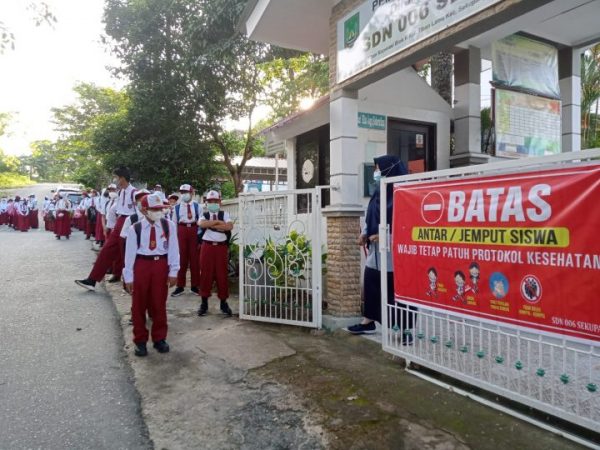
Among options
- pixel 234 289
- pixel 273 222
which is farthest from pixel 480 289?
pixel 234 289

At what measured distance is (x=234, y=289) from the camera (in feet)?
26.2

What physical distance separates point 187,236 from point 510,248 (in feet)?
19.0

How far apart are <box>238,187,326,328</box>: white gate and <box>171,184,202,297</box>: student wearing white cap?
6.53 ft

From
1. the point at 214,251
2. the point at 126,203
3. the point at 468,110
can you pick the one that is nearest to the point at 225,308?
the point at 214,251

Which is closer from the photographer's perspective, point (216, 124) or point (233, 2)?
point (233, 2)

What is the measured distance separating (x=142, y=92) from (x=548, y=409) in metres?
13.9

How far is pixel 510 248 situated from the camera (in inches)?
122

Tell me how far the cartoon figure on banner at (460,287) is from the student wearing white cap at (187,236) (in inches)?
206

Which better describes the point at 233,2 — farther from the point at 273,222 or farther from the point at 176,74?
the point at 273,222

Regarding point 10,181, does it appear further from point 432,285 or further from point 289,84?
point 432,285

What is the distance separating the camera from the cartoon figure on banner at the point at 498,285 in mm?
3150

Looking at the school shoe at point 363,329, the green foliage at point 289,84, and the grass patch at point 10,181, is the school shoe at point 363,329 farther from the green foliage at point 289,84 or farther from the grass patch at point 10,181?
the grass patch at point 10,181

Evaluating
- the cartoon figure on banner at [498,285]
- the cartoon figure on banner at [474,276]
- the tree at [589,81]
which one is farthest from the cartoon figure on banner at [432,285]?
the tree at [589,81]

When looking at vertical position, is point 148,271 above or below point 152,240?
below
